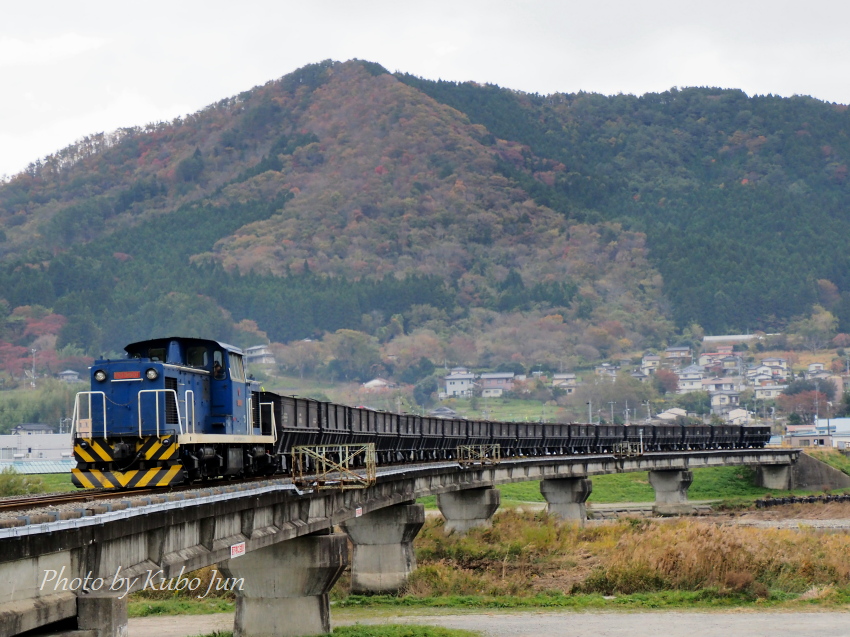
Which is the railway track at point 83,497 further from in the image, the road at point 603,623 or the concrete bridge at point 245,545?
the road at point 603,623

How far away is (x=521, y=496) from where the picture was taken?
95188 mm

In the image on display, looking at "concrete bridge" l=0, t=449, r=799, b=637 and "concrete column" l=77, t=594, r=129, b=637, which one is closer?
"concrete bridge" l=0, t=449, r=799, b=637

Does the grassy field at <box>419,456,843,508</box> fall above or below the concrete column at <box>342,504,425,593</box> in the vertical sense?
below

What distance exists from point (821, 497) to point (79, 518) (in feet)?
269

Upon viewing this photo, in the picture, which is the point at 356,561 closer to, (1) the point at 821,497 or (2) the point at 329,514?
(2) the point at 329,514

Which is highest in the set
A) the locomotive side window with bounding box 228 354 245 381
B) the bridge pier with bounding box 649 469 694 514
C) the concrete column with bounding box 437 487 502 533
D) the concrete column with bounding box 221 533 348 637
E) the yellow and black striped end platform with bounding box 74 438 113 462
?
the locomotive side window with bounding box 228 354 245 381

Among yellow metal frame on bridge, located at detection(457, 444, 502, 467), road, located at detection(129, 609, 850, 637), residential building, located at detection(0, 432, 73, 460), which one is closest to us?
road, located at detection(129, 609, 850, 637)

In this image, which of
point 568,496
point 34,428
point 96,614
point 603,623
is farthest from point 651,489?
point 34,428

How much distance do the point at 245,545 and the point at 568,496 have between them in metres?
51.8

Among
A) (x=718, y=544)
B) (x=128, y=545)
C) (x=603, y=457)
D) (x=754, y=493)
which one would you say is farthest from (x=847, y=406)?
(x=128, y=545)

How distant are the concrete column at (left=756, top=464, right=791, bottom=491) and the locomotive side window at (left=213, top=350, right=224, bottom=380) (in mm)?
81841

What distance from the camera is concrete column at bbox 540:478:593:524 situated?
73.4 m

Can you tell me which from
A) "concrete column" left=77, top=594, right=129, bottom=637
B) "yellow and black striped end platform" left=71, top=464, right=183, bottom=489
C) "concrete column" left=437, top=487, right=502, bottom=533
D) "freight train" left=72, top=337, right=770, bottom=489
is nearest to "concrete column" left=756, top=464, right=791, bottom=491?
"concrete column" left=437, top=487, right=502, bottom=533

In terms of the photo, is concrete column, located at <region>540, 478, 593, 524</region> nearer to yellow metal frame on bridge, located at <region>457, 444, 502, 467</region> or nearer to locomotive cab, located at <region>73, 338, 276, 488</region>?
yellow metal frame on bridge, located at <region>457, 444, 502, 467</region>
